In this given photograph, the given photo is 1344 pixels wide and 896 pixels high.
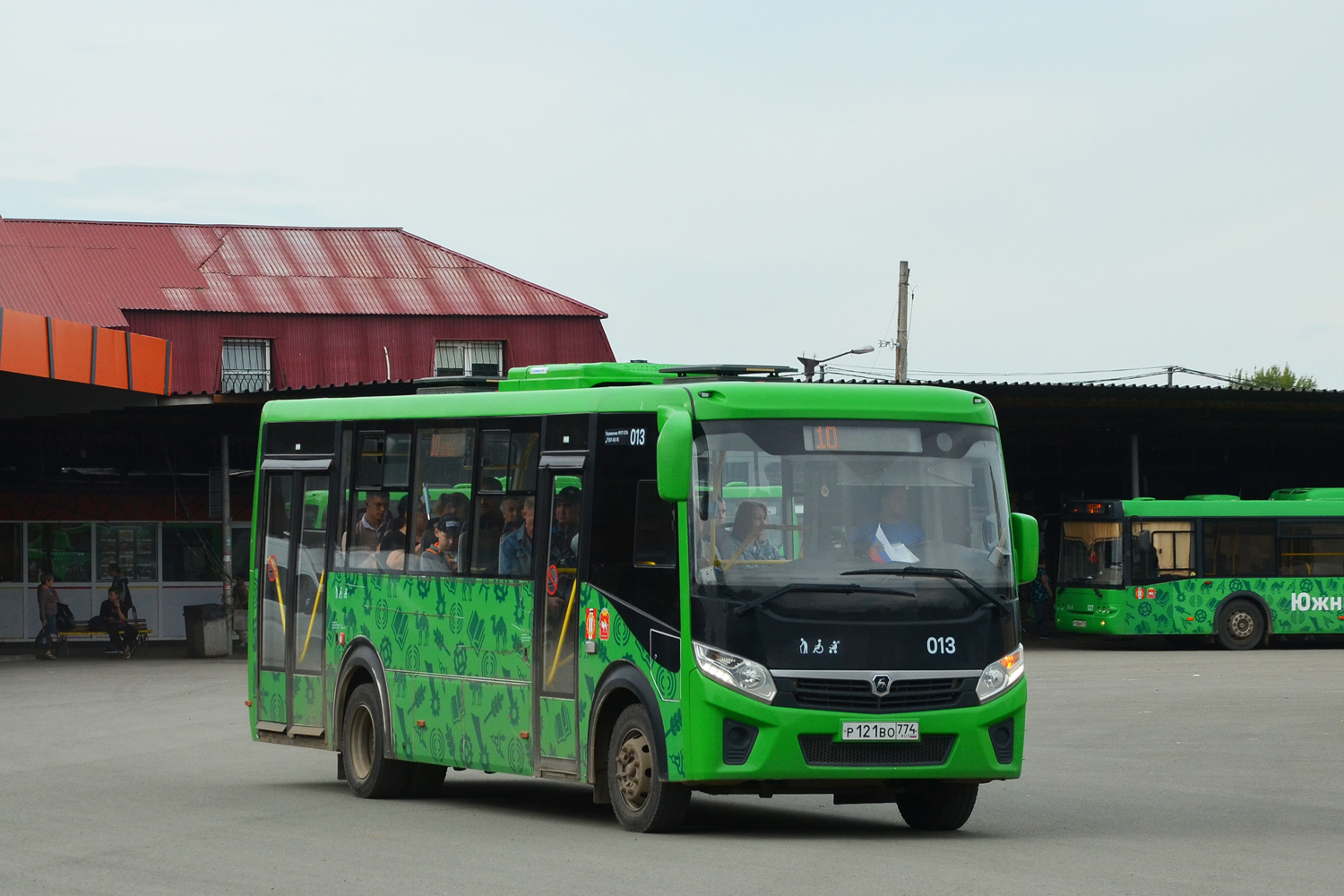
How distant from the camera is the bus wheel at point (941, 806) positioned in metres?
12.2

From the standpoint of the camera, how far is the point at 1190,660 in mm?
32969

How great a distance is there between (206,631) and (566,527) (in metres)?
25.3

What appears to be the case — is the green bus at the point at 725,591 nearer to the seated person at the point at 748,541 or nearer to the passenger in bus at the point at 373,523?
the seated person at the point at 748,541

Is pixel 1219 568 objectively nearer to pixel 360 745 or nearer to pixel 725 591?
pixel 360 745

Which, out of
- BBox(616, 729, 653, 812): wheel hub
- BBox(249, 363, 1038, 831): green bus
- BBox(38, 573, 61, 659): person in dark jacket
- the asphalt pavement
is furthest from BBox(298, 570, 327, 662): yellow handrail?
BBox(38, 573, 61, 659): person in dark jacket

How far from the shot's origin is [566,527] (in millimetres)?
12594

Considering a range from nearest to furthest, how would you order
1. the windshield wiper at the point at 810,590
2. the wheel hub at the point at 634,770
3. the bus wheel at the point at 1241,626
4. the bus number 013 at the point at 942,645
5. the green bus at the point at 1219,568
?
the windshield wiper at the point at 810,590 < the bus number 013 at the point at 942,645 < the wheel hub at the point at 634,770 < the green bus at the point at 1219,568 < the bus wheel at the point at 1241,626

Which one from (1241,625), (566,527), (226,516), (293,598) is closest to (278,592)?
(293,598)

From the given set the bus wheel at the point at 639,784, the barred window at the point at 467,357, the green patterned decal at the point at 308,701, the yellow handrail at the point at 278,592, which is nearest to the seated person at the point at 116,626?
the barred window at the point at 467,357

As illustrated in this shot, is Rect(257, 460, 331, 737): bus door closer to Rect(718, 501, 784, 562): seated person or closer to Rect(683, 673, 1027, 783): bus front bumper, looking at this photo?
Rect(718, 501, 784, 562): seated person

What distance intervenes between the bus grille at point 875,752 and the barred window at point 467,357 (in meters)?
41.0

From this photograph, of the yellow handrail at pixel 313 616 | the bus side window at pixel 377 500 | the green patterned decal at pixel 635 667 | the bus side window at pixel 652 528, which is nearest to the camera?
the green patterned decal at pixel 635 667

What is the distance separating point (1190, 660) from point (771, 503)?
23.1 metres

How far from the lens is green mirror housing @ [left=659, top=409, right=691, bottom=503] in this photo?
11.2 metres
